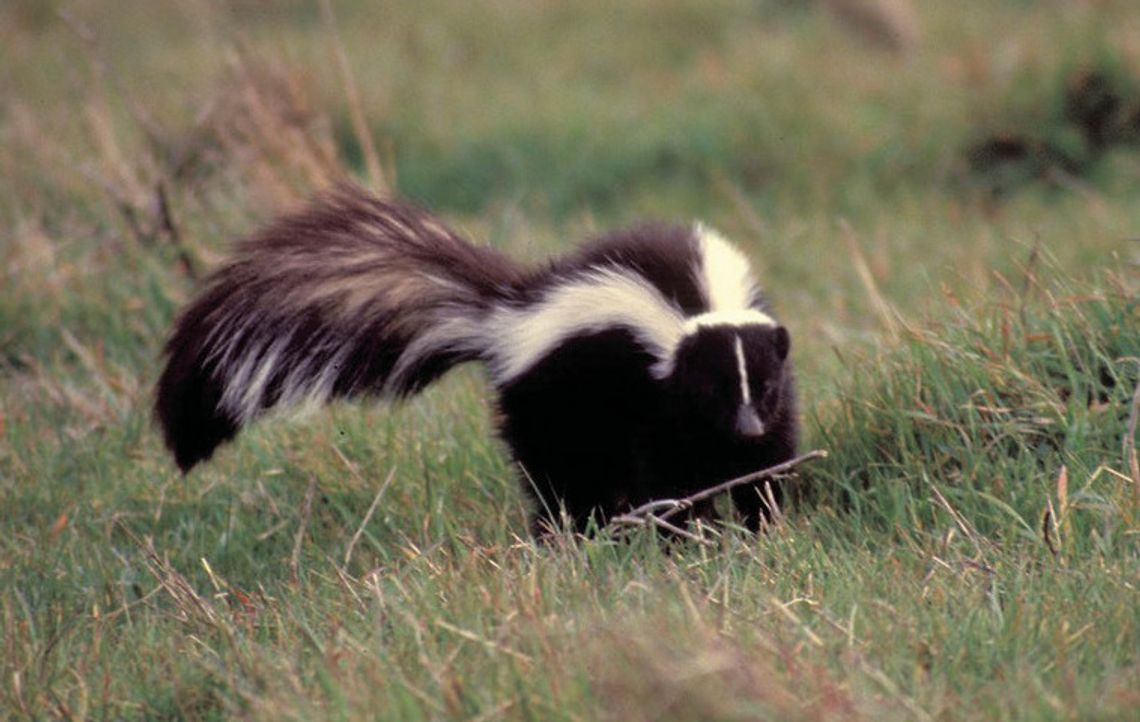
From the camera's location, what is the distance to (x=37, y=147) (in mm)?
8531

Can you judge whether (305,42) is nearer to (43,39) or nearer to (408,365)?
(43,39)

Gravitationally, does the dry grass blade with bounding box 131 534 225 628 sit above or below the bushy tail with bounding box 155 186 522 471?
below

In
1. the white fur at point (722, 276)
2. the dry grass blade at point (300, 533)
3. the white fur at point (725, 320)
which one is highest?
the white fur at point (722, 276)

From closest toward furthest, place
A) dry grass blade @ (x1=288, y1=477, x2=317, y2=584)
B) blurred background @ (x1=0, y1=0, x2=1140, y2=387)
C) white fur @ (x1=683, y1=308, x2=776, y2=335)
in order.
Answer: dry grass blade @ (x1=288, y1=477, x2=317, y2=584)
white fur @ (x1=683, y1=308, x2=776, y2=335)
blurred background @ (x1=0, y1=0, x2=1140, y2=387)

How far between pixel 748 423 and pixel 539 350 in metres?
0.61

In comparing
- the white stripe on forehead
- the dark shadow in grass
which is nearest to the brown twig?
the white stripe on forehead

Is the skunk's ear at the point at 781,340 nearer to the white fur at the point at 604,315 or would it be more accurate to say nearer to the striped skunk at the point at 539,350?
the striped skunk at the point at 539,350

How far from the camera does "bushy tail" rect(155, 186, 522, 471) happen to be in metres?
4.73

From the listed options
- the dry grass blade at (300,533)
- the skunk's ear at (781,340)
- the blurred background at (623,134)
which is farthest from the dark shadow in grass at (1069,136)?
the dry grass blade at (300,533)

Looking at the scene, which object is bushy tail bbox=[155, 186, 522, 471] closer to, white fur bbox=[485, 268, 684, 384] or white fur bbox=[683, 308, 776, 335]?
white fur bbox=[485, 268, 684, 384]

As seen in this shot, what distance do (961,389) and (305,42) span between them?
6.96m

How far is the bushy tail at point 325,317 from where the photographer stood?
4.73 meters

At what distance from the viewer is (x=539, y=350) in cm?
477

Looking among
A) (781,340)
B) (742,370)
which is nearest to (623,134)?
(781,340)
